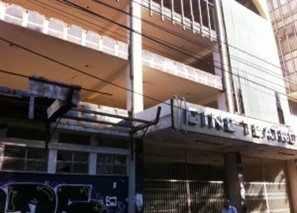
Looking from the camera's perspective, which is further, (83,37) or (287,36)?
(287,36)

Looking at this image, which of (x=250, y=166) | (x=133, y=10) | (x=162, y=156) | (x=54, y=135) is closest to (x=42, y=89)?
(x=54, y=135)

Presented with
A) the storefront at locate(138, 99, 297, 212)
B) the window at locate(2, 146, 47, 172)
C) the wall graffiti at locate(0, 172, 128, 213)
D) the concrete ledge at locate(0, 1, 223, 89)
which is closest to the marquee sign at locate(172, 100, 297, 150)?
the storefront at locate(138, 99, 297, 212)

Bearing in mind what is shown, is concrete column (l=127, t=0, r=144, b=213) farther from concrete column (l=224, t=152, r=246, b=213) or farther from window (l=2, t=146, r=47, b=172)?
concrete column (l=224, t=152, r=246, b=213)

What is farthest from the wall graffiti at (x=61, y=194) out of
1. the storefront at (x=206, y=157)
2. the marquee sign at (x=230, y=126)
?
the marquee sign at (x=230, y=126)

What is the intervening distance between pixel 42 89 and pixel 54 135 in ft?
11.4

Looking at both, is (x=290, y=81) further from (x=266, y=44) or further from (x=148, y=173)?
(x=148, y=173)

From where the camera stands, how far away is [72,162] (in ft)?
36.6

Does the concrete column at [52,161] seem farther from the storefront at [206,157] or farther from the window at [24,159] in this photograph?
the storefront at [206,157]

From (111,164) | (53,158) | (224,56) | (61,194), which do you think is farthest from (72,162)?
(224,56)

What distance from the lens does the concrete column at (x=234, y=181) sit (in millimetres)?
14922

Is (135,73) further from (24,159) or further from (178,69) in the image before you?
(24,159)

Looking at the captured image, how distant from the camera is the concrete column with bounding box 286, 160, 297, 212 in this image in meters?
18.8

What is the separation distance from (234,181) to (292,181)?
591 centimetres

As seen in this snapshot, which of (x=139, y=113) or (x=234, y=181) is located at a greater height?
(x=139, y=113)
